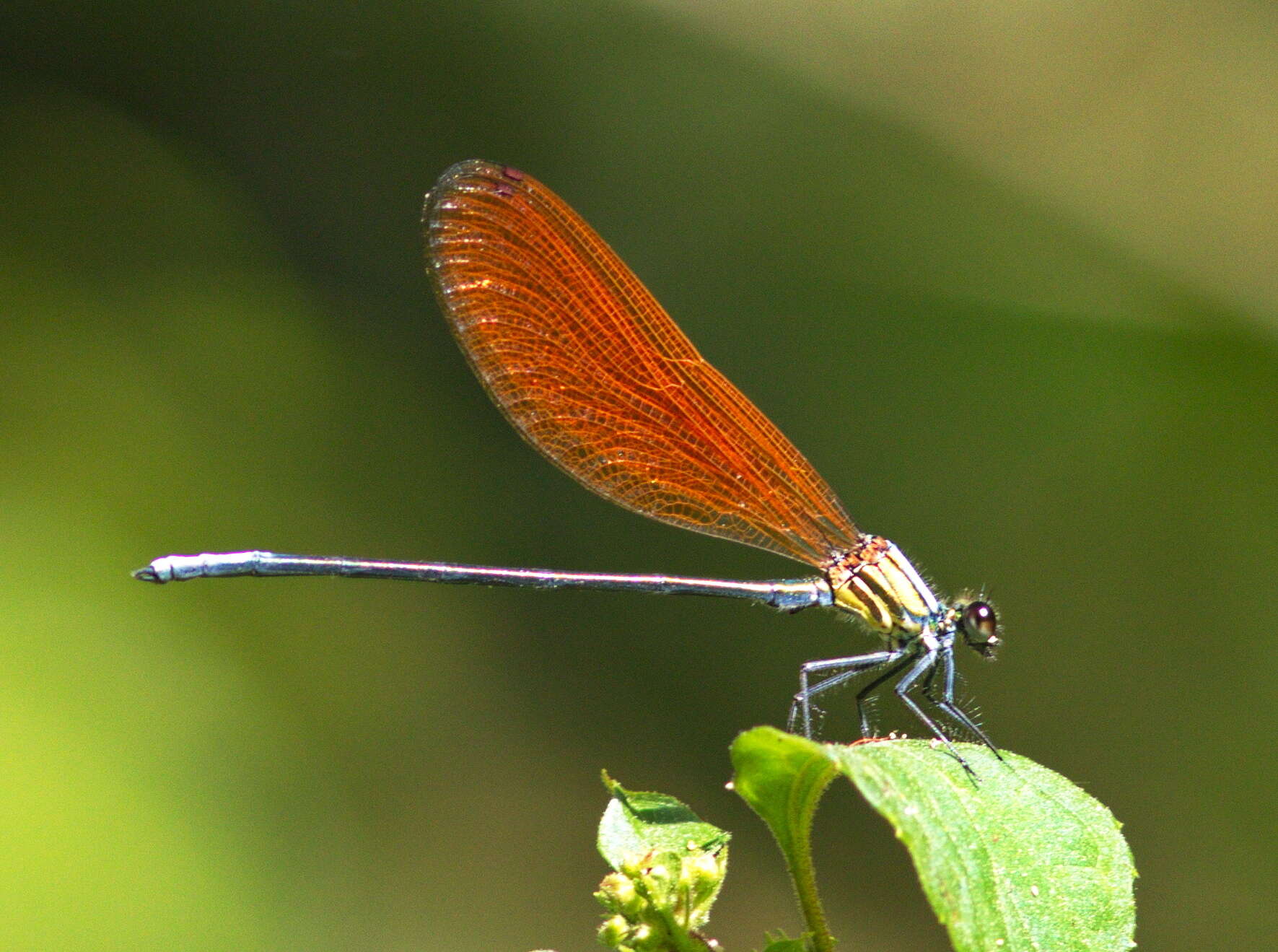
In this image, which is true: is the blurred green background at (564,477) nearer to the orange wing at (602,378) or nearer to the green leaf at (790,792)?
the orange wing at (602,378)

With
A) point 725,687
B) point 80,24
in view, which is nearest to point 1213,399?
point 725,687

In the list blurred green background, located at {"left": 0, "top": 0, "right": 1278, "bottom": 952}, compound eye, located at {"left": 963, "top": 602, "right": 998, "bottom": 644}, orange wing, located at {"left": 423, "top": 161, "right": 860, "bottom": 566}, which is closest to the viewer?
compound eye, located at {"left": 963, "top": 602, "right": 998, "bottom": 644}

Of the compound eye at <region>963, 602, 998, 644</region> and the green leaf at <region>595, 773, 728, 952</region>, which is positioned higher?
the compound eye at <region>963, 602, 998, 644</region>

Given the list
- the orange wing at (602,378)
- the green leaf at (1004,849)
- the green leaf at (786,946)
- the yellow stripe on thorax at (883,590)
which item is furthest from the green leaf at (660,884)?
the orange wing at (602,378)

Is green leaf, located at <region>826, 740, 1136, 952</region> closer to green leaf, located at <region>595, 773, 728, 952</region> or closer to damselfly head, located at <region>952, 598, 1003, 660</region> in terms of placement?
green leaf, located at <region>595, 773, 728, 952</region>

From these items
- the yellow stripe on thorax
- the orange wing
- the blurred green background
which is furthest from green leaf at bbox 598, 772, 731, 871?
the blurred green background

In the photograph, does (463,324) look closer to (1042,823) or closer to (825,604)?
(825,604)
